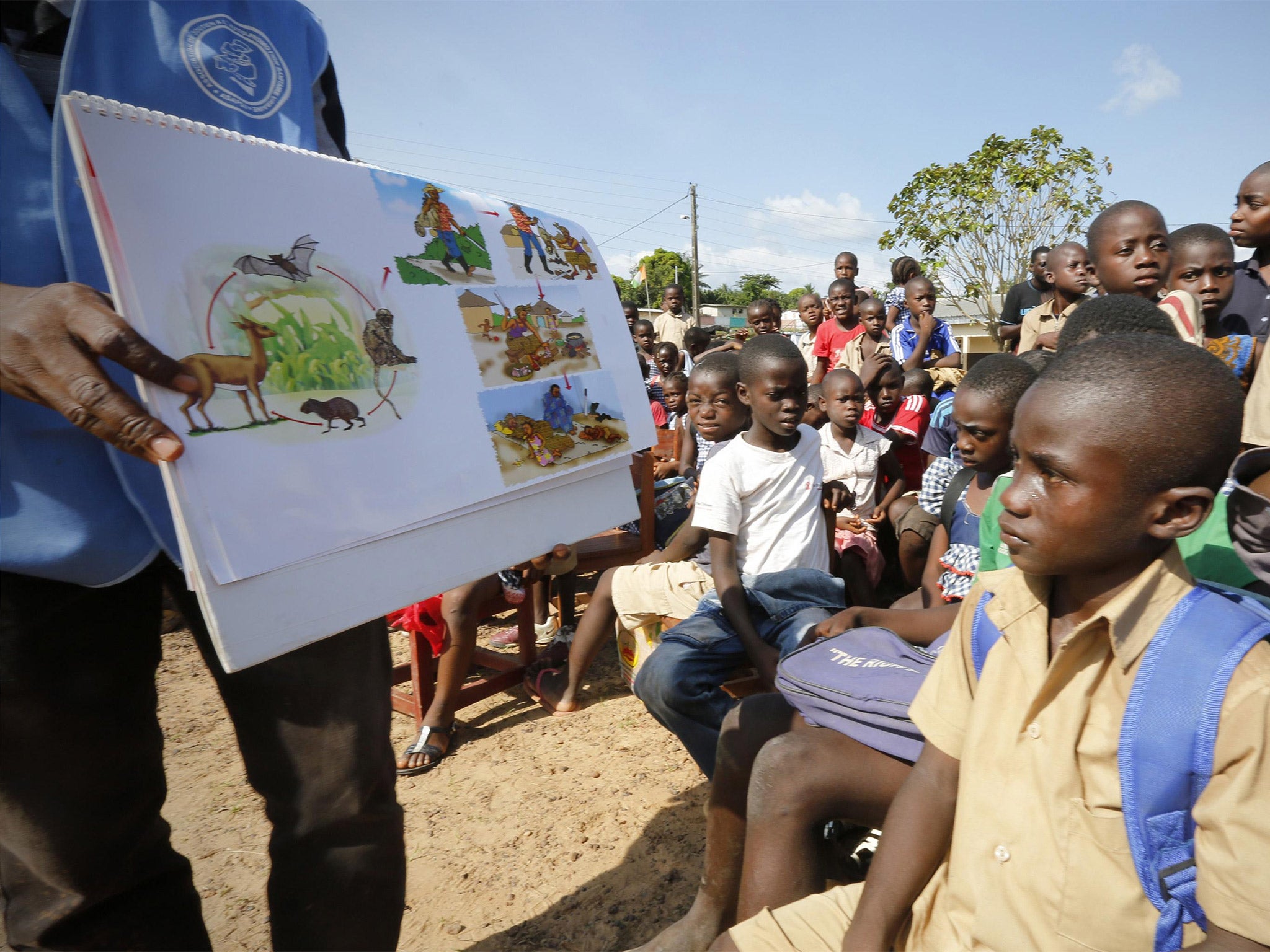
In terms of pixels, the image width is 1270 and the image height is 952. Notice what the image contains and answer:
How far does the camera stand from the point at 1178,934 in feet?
3.18

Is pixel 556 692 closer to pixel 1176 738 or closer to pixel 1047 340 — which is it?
pixel 1176 738

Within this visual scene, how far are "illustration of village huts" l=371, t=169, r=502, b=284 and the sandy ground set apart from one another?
1.69 metres

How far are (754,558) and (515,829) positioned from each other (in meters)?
1.17

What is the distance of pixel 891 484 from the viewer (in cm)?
392

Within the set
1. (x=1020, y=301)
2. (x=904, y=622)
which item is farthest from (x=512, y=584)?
(x=1020, y=301)

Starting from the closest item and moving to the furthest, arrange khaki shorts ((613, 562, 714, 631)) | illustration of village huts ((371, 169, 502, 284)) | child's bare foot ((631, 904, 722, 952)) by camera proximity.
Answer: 1. illustration of village huts ((371, 169, 502, 284))
2. child's bare foot ((631, 904, 722, 952))
3. khaki shorts ((613, 562, 714, 631))

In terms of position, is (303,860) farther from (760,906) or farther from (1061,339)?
(1061,339)

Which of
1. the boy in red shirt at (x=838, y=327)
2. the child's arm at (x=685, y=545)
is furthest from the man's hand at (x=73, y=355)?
the boy in red shirt at (x=838, y=327)

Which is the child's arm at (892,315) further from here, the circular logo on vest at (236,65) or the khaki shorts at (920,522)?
the circular logo on vest at (236,65)

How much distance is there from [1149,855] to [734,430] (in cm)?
251

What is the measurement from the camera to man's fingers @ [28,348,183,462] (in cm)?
81

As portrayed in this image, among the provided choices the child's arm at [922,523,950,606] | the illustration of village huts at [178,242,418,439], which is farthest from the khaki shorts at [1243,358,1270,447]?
the illustration of village huts at [178,242,418,439]

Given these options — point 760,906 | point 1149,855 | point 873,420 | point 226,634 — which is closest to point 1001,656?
point 1149,855

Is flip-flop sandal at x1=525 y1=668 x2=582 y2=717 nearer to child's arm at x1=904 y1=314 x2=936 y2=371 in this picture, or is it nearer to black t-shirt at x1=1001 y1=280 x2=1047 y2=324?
child's arm at x1=904 y1=314 x2=936 y2=371
